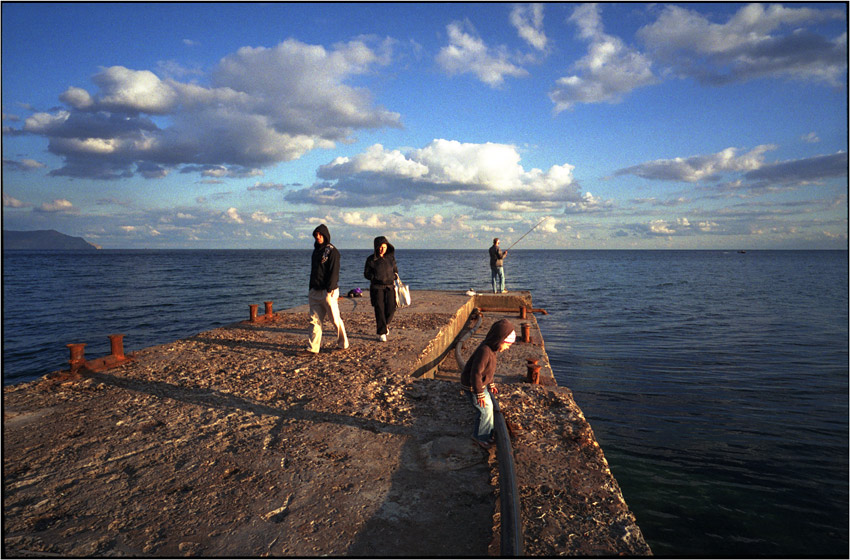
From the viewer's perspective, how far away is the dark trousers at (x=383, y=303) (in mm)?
7930

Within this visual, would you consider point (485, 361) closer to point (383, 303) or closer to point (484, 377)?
point (484, 377)

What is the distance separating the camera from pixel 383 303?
26.1 feet

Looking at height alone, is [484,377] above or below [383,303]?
below

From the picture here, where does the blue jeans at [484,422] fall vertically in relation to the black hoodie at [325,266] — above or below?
below

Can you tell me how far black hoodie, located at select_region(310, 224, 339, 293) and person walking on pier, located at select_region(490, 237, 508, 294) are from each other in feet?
29.3

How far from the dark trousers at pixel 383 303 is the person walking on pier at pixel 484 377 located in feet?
12.8

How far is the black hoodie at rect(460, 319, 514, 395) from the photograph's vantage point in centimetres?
409

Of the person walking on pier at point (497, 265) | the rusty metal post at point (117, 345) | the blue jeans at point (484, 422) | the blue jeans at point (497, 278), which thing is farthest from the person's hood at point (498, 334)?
the blue jeans at point (497, 278)

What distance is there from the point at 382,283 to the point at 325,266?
133 centimetres

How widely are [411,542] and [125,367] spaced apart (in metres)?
5.70

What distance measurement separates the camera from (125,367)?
6375mm

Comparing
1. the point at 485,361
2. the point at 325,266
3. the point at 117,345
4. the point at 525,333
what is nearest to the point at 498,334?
the point at 485,361

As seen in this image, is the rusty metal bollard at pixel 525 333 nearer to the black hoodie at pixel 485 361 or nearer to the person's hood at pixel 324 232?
the person's hood at pixel 324 232

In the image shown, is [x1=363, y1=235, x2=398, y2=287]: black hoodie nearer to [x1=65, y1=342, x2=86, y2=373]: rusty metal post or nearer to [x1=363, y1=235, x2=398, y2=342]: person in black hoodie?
[x1=363, y1=235, x2=398, y2=342]: person in black hoodie
